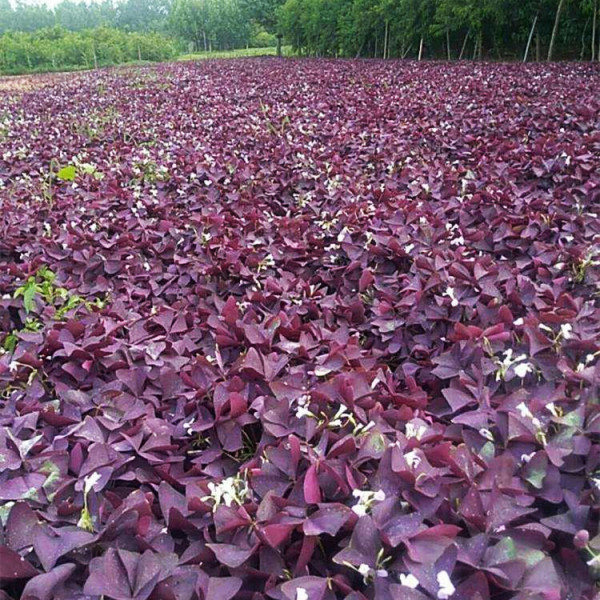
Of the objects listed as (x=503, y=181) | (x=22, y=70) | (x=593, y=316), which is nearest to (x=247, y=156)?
(x=503, y=181)

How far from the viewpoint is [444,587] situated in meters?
0.80

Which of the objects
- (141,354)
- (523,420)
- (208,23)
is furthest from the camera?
(208,23)

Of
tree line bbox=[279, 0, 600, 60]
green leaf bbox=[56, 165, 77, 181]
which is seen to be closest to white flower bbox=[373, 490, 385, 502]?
green leaf bbox=[56, 165, 77, 181]

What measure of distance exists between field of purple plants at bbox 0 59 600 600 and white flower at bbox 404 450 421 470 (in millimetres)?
14

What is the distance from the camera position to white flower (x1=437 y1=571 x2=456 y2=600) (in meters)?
0.79

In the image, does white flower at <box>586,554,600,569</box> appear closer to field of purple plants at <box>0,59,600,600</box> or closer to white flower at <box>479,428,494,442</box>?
field of purple plants at <box>0,59,600,600</box>

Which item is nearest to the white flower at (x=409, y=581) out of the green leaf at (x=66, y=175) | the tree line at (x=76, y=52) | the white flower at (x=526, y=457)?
the white flower at (x=526, y=457)

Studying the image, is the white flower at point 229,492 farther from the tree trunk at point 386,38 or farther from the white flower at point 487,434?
the tree trunk at point 386,38

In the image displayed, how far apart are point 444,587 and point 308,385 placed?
2.28 feet

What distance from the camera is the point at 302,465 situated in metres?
1.15

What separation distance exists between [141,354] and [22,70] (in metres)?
33.3

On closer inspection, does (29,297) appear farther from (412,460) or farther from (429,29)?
(429,29)

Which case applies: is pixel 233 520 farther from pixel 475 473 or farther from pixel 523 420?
pixel 523 420

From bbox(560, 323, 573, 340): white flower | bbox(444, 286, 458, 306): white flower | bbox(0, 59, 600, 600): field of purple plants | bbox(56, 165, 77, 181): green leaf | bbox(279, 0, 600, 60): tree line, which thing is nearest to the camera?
bbox(0, 59, 600, 600): field of purple plants
